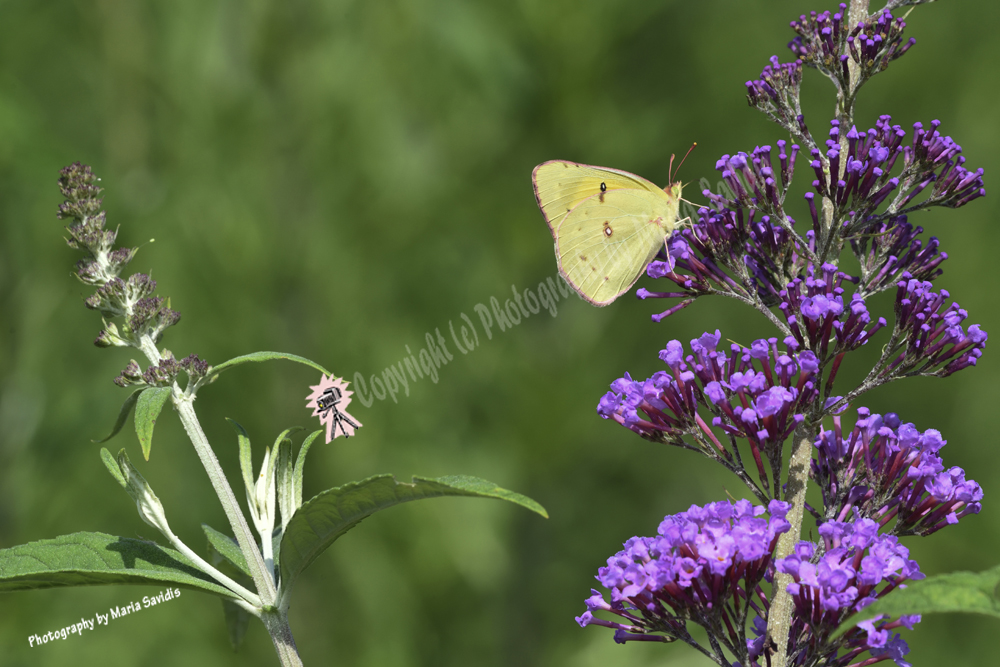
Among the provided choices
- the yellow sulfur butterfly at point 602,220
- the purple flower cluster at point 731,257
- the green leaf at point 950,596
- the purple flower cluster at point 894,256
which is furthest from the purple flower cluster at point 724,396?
the yellow sulfur butterfly at point 602,220

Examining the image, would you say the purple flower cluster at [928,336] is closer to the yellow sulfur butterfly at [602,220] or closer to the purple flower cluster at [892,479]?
the purple flower cluster at [892,479]

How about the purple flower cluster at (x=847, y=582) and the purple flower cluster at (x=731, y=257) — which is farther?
the purple flower cluster at (x=731, y=257)

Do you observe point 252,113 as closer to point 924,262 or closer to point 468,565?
point 468,565

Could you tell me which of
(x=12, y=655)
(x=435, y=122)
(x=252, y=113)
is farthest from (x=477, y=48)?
(x=12, y=655)

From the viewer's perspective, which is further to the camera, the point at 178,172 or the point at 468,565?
the point at 178,172

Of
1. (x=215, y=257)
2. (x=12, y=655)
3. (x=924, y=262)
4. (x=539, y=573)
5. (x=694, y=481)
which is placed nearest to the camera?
(x=924, y=262)

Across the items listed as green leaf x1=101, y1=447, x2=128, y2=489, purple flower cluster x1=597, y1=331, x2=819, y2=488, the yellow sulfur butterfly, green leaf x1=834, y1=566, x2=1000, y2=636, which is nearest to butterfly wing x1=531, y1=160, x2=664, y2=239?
the yellow sulfur butterfly

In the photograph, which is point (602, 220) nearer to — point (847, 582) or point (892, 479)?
point (892, 479)

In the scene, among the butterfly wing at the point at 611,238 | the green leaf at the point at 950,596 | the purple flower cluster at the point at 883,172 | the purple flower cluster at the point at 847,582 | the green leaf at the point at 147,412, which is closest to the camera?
the green leaf at the point at 950,596
